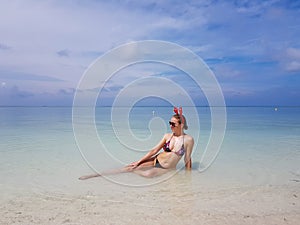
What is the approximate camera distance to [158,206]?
4.81m

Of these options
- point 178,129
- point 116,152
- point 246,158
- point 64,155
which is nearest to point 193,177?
point 178,129

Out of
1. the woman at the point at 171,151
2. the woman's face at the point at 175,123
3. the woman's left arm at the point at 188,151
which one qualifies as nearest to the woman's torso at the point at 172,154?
the woman at the point at 171,151

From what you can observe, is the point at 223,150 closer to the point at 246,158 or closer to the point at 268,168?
the point at 246,158

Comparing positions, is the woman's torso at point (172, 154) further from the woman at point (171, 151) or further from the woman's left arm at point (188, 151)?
the woman's left arm at point (188, 151)

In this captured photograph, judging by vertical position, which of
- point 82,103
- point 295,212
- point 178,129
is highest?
point 82,103

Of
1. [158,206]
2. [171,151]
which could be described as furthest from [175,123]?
[158,206]

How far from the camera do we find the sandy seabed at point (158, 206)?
4.19 meters

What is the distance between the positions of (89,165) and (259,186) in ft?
15.6

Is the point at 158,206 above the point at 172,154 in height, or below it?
below

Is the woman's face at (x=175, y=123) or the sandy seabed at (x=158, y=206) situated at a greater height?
the woman's face at (x=175, y=123)

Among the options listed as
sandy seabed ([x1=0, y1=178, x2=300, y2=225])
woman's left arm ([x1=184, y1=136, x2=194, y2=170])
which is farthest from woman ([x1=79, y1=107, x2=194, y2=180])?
sandy seabed ([x1=0, y1=178, x2=300, y2=225])

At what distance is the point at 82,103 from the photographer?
7676 mm

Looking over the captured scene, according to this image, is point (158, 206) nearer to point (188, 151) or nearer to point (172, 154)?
point (172, 154)

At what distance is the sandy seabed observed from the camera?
4188mm
